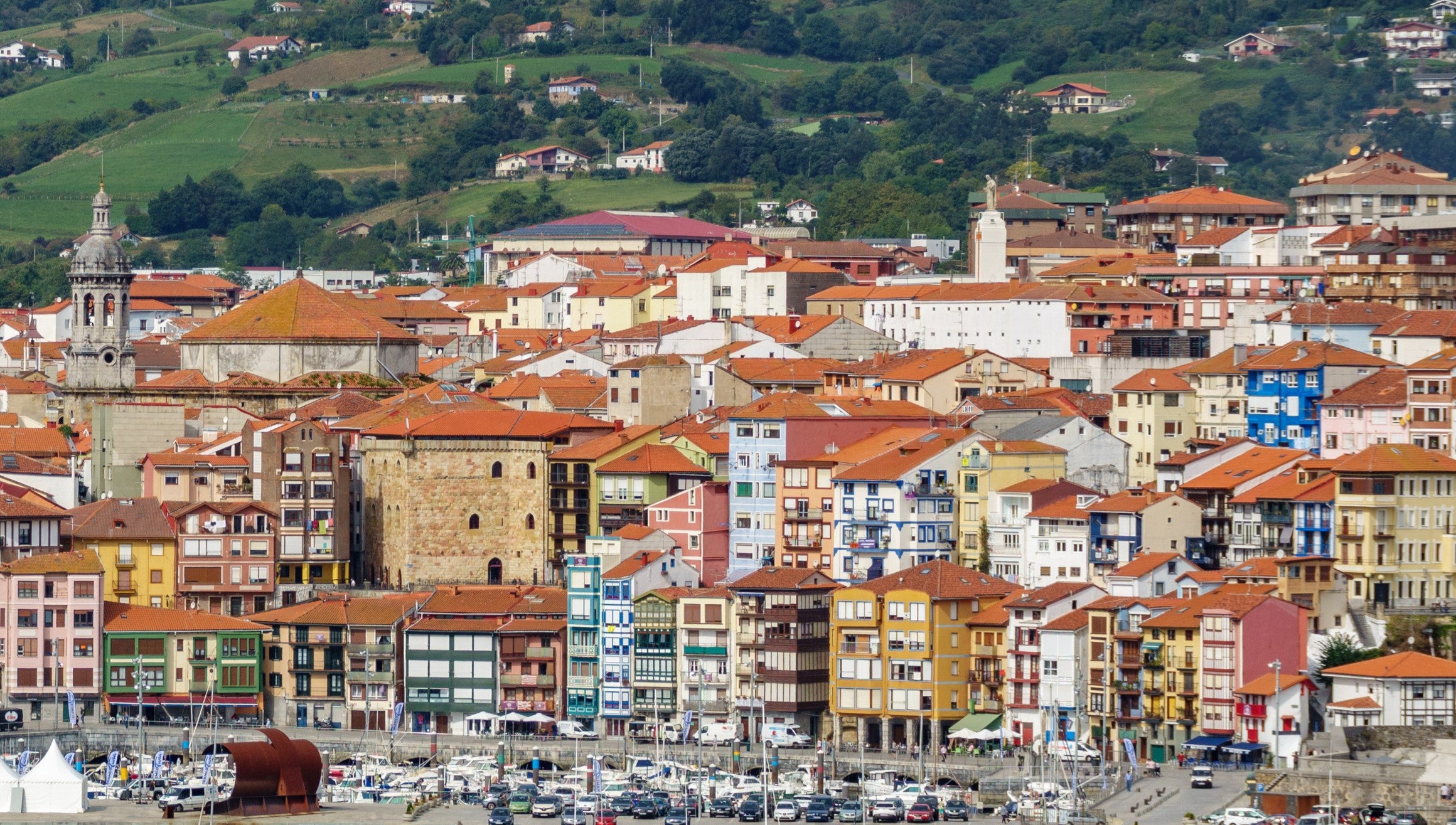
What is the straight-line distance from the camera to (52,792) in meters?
73.8

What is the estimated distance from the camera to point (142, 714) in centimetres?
8456

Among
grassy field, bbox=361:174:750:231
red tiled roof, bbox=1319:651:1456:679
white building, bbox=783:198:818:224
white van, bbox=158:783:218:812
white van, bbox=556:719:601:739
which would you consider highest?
grassy field, bbox=361:174:750:231

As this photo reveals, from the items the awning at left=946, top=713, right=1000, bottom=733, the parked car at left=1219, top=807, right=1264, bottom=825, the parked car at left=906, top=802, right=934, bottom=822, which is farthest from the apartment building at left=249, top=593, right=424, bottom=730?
the parked car at left=1219, top=807, right=1264, bottom=825

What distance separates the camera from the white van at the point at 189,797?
7375 centimetres

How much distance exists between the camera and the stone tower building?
11631 cm

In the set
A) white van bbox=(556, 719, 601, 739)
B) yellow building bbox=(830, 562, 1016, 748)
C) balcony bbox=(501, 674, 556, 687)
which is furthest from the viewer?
balcony bbox=(501, 674, 556, 687)

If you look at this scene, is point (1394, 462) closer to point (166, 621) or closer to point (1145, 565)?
point (1145, 565)

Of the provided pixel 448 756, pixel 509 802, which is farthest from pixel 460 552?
pixel 509 802

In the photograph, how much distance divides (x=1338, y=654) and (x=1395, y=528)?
16.8 feet

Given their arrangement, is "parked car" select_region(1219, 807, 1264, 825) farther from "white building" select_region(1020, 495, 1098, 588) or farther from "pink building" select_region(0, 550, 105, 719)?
"pink building" select_region(0, 550, 105, 719)

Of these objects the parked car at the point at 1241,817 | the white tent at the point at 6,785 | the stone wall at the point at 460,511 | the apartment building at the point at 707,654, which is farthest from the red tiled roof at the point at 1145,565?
the white tent at the point at 6,785

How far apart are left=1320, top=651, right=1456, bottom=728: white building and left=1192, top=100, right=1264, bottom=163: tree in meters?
113

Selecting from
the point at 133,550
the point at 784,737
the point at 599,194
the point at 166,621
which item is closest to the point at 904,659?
the point at 784,737

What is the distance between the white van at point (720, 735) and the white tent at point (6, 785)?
16.0 m
